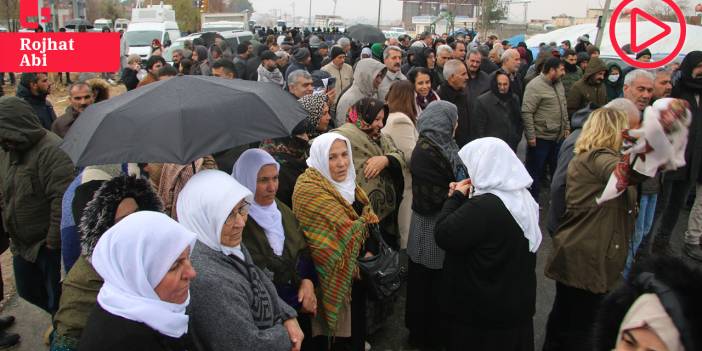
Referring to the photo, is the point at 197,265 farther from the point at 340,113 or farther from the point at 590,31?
the point at 590,31

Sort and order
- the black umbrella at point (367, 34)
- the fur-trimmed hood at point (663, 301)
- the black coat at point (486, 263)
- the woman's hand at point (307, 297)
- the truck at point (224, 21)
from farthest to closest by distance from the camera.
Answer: the truck at point (224, 21) < the black umbrella at point (367, 34) < the woman's hand at point (307, 297) < the black coat at point (486, 263) < the fur-trimmed hood at point (663, 301)

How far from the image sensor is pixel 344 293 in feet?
10.6

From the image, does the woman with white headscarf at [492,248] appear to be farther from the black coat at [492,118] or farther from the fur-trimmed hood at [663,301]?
the black coat at [492,118]

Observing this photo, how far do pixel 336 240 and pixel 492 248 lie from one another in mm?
927

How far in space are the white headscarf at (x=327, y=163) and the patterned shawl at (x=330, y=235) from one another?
0.06 meters

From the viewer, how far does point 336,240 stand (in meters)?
3.16

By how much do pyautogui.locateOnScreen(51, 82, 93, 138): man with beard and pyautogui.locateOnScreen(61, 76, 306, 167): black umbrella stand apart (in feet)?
6.11

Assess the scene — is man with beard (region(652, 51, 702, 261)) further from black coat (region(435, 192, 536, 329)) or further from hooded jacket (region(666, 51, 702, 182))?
black coat (region(435, 192, 536, 329))

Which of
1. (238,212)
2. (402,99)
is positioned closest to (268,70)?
(402,99)

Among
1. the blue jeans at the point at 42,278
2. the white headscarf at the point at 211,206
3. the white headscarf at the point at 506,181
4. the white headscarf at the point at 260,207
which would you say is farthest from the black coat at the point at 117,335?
the blue jeans at the point at 42,278

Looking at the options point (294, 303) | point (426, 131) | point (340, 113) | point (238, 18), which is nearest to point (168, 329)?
point (294, 303)

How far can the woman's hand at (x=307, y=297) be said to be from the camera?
294 centimetres

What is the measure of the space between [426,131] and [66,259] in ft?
7.74

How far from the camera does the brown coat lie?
3178 millimetres
